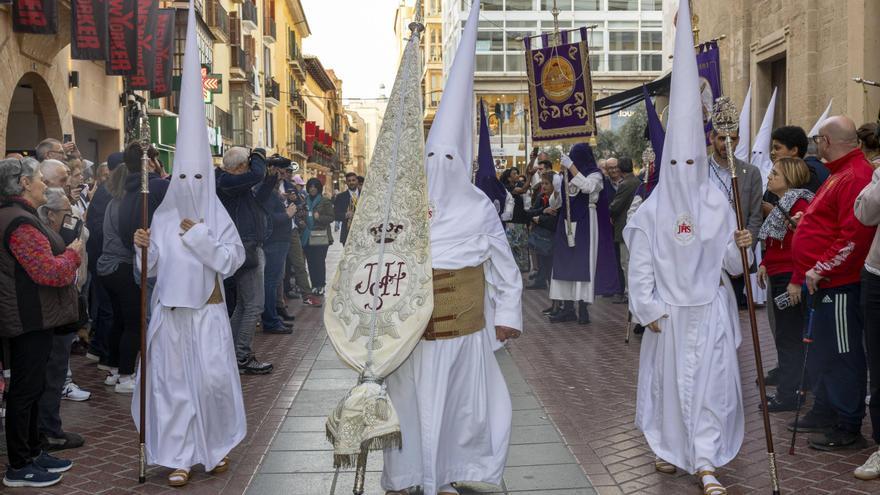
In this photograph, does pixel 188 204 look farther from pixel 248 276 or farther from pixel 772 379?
pixel 772 379

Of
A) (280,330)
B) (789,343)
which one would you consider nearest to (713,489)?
(789,343)

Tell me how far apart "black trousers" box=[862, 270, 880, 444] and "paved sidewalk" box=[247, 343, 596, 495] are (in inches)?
70.8

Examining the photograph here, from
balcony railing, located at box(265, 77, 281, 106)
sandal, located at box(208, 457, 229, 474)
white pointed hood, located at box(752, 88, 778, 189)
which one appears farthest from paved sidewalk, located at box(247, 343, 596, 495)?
balcony railing, located at box(265, 77, 281, 106)

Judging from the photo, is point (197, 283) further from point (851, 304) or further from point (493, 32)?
point (493, 32)

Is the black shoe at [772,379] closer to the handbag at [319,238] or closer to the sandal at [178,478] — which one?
the sandal at [178,478]

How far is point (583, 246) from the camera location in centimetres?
1191

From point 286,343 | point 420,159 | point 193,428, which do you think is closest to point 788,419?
point 420,159

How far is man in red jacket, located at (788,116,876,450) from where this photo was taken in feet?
19.1

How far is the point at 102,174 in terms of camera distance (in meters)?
9.97

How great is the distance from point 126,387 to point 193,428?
2567 millimetres

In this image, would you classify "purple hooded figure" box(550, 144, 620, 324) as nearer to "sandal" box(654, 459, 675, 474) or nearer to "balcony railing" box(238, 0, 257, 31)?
"sandal" box(654, 459, 675, 474)

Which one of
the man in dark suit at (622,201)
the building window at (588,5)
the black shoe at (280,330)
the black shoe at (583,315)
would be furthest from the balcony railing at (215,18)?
the black shoe at (583,315)

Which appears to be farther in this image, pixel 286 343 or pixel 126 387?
pixel 286 343

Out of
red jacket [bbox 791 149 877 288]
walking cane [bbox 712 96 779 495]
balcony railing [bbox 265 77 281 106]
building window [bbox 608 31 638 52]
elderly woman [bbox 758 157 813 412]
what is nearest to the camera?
walking cane [bbox 712 96 779 495]
